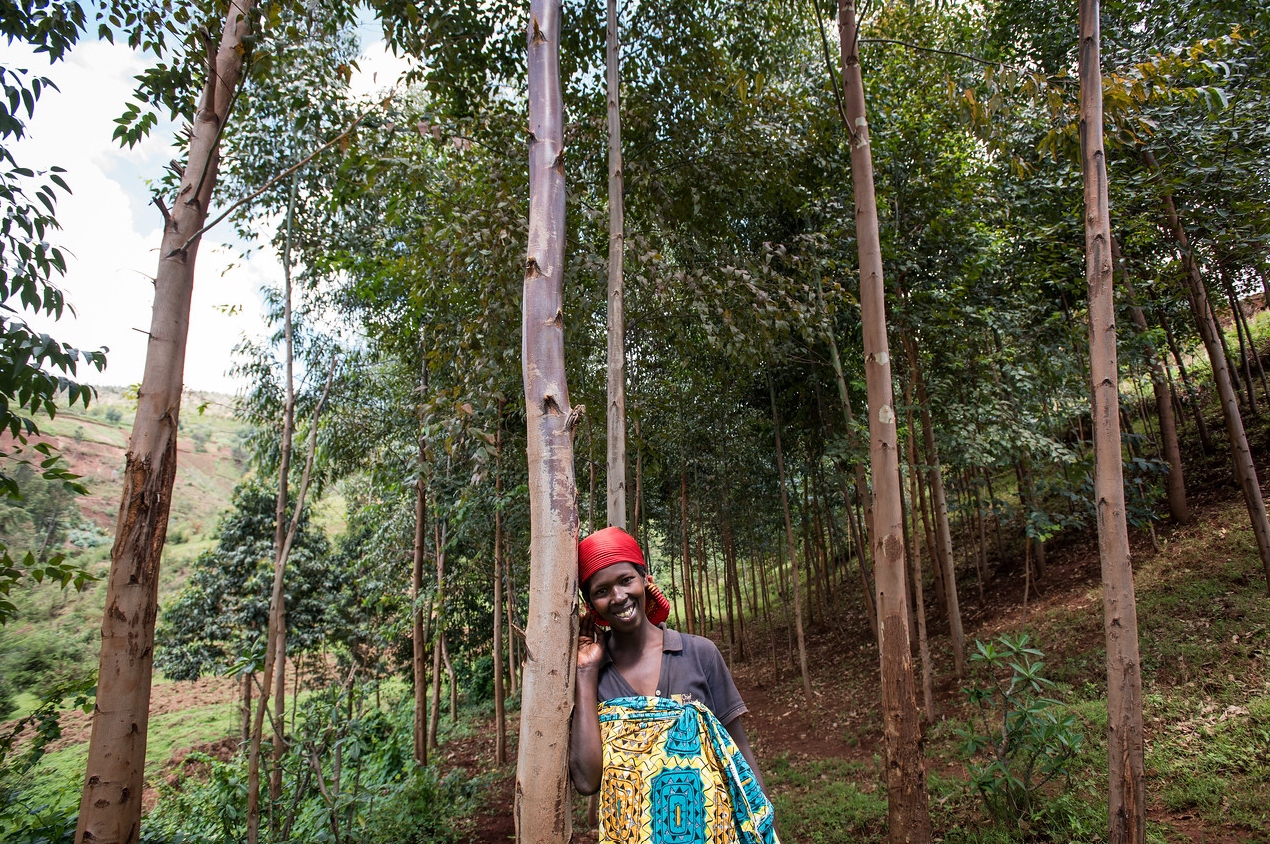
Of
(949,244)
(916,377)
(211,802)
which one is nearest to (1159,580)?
(916,377)

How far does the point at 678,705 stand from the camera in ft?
5.27

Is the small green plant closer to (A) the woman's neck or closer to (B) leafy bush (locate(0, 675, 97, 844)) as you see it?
(A) the woman's neck

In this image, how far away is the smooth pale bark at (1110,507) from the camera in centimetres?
280

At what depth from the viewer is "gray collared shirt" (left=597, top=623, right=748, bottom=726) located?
5.47ft

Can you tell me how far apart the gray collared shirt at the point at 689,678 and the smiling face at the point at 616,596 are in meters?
0.13

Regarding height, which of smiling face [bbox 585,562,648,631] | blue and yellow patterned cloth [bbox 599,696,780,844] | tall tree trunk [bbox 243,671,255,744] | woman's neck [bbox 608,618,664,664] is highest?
smiling face [bbox 585,562,648,631]

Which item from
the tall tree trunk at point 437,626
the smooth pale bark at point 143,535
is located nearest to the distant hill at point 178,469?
the tall tree trunk at point 437,626

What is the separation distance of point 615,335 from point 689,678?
2.64 metres

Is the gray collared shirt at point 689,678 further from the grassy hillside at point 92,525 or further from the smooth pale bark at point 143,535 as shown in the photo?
the grassy hillside at point 92,525

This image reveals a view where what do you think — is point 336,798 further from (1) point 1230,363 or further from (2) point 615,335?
(1) point 1230,363

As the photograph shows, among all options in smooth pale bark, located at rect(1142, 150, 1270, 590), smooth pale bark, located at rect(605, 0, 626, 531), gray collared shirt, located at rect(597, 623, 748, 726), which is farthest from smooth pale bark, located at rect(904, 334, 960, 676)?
gray collared shirt, located at rect(597, 623, 748, 726)

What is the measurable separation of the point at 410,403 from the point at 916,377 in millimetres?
6248

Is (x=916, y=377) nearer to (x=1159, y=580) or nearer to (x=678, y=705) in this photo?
(x=1159, y=580)

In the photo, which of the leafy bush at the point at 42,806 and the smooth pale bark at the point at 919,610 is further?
the smooth pale bark at the point at 919,610
